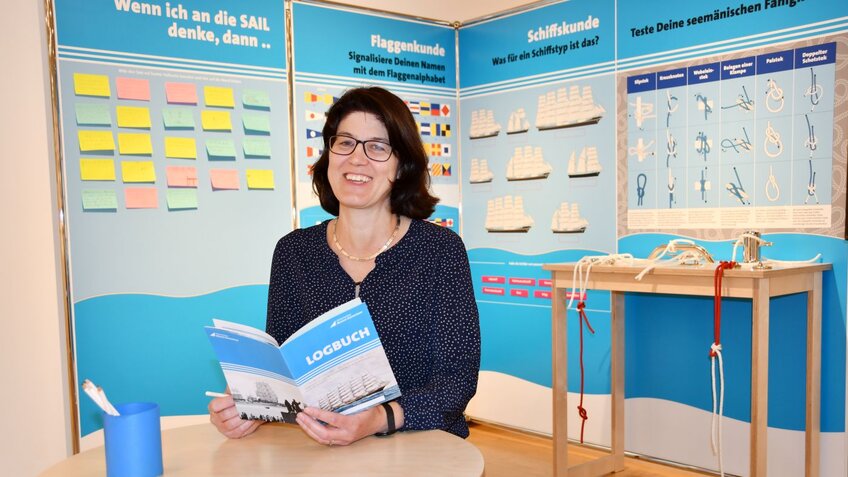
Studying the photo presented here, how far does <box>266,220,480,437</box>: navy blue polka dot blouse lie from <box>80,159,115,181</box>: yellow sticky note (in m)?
1.49

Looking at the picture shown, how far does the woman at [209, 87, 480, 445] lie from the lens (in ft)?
5.46

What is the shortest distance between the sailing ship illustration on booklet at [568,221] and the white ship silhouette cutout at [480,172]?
1.69ft

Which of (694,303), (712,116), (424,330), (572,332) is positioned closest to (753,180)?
(712,116)

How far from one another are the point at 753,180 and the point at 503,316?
1.56 meters

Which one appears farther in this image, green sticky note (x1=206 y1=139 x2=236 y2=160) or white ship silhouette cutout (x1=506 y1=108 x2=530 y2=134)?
white ship silhouette cutout (x1=506 y1=108 x2=530 y2=134)

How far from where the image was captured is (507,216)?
13.1 feet

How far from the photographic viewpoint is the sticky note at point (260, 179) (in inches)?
134

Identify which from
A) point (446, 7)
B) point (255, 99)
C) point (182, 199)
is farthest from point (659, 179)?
point (182, 199)

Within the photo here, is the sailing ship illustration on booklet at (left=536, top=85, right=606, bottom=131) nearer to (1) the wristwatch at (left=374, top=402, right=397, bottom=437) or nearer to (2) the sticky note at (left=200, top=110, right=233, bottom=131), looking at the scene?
(2) the sticky note at (left=200, top=110, right=233, bottom=131)

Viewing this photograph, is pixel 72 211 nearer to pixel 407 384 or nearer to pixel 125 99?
pixel 125 99

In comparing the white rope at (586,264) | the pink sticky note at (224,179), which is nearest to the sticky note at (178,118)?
the pink sticky note at (224,179)

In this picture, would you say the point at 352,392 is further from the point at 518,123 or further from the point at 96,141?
the point at 518,123

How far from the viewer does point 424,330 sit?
1.73 m

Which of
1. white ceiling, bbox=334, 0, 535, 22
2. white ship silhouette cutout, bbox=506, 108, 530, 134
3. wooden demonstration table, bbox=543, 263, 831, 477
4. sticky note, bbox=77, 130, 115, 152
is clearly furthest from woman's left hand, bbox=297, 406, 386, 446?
white ceiling, bbox=334, 0, 535, 22
